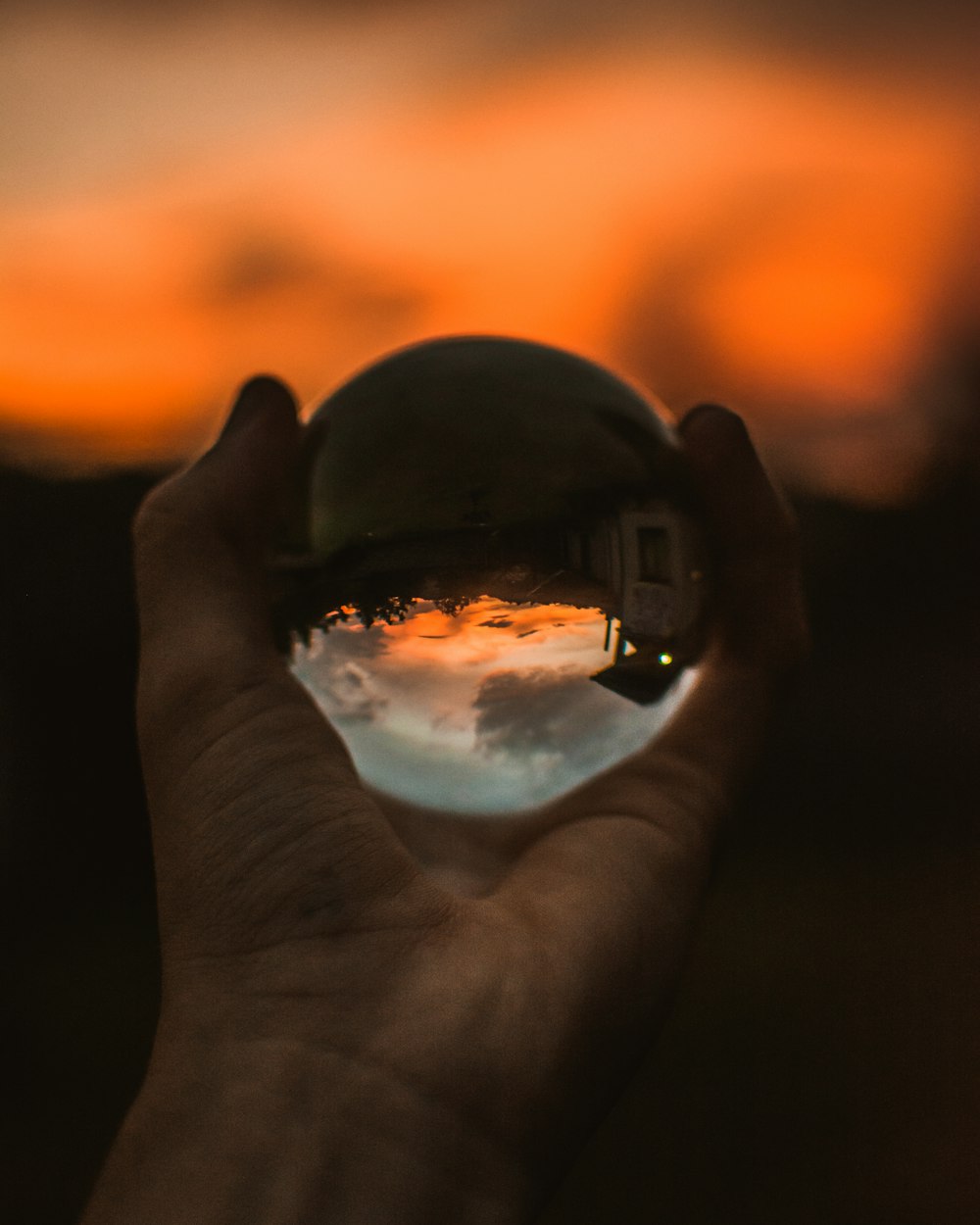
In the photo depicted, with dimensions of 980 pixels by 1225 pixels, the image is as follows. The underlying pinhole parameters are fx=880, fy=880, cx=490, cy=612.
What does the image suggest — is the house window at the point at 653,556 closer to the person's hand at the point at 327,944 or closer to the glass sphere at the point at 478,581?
the glass sphere at the point at 478,581

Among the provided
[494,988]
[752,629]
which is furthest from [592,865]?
[752,629]

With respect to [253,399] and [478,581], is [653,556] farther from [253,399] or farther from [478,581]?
[253,399]

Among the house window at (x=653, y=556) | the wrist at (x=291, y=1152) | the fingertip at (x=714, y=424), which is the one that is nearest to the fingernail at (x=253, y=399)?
the house window at (x=653, y=556)

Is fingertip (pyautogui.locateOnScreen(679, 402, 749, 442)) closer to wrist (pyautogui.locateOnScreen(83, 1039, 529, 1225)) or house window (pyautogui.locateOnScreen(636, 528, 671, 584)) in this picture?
house window (pyautogui.locateOnScreen(636, 528, 671, 584))

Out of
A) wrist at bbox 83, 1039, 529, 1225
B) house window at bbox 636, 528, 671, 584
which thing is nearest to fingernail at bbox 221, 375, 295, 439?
house window at bbox 636, 528, 671, 584

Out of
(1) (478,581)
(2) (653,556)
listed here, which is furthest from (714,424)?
(1) (478,581)

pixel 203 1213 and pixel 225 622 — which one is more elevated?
pixel 225 622

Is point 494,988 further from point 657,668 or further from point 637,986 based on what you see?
point 657,668
